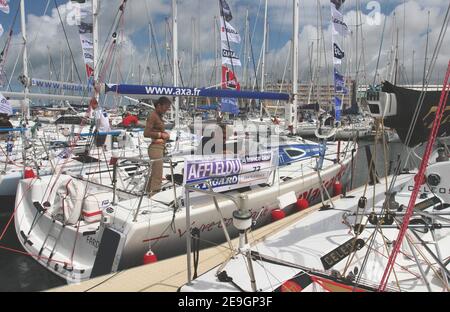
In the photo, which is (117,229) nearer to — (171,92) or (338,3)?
(171,92)

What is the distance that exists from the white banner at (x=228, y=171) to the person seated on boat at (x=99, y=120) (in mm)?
1780

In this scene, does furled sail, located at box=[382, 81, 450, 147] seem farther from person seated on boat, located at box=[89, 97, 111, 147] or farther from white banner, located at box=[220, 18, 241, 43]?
white banner, located at box=[220, 18, 241, 43]

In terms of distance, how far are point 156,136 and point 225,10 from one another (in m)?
7.56

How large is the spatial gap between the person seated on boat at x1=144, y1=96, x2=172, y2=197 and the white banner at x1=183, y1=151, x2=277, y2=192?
0.66 m

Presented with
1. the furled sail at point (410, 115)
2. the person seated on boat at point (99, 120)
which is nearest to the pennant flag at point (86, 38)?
the person seated on boat at point (99, 120)

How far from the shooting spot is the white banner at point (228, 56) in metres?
11.9

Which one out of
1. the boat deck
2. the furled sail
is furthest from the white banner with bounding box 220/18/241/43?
the boat deck

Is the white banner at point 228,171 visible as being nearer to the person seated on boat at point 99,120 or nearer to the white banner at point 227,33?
the person seated on boat at point 99,120

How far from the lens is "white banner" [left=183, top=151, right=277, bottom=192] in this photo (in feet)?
17.2

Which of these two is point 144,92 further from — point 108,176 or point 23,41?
point 23,41

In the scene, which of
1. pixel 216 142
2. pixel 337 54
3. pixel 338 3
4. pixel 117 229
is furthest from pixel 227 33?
pixel 117 229

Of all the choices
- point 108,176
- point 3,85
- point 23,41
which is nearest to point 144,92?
point 108,176

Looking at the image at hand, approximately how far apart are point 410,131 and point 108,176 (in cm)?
592

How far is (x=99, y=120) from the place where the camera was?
774 cm
